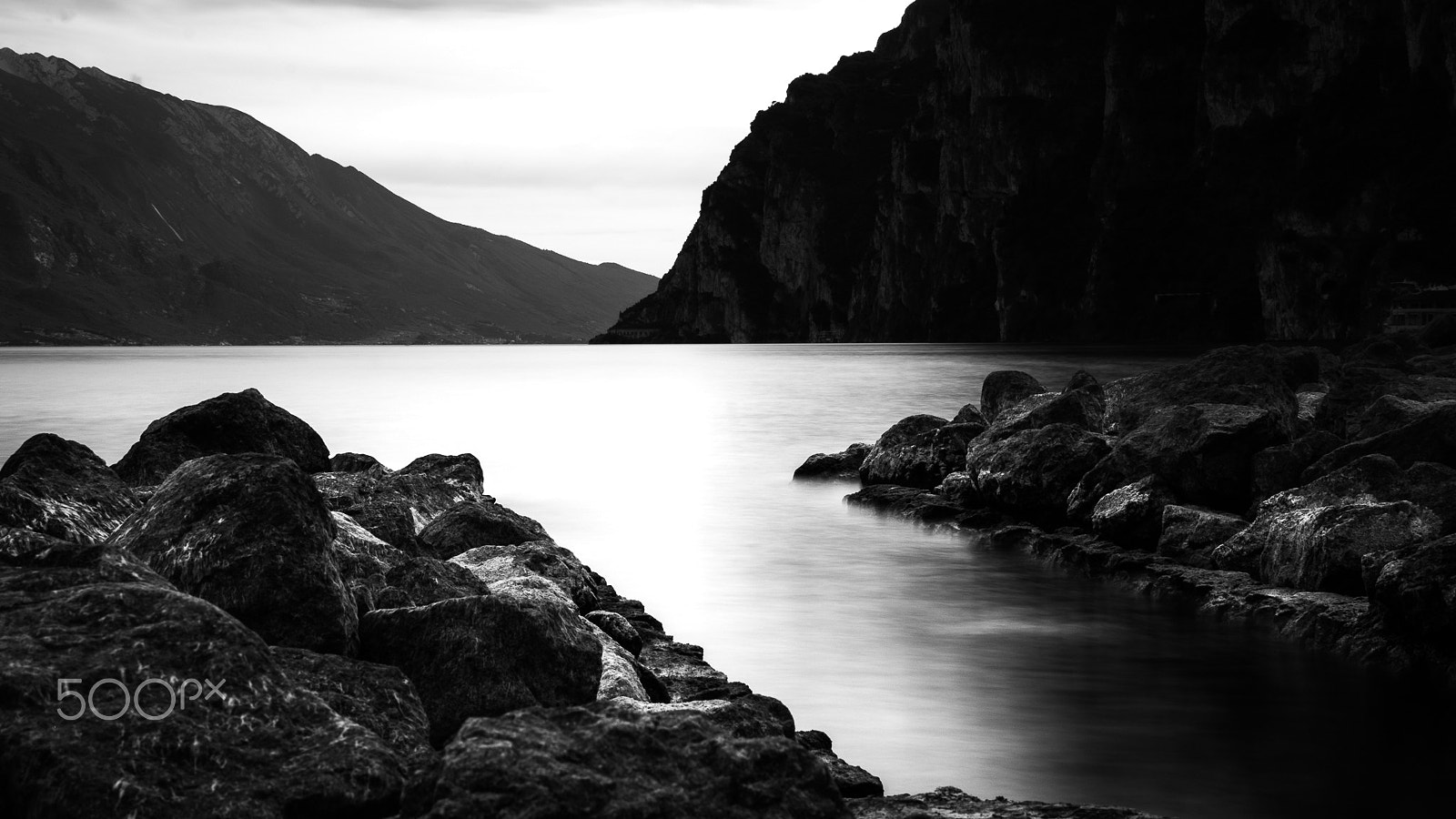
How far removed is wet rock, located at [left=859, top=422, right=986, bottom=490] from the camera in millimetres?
26109

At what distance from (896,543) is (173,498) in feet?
46.4

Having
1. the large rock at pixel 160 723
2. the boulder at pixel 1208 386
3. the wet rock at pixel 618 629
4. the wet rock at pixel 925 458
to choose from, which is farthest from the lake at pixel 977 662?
the boulder at pixel 1208 386

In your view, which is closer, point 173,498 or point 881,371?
point 173,498

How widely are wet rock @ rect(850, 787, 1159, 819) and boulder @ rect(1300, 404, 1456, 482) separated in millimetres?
11090

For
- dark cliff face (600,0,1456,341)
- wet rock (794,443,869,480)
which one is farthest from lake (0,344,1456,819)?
dark cliff face (600,0,1456,341)

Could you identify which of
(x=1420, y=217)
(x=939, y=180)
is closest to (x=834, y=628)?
(x=1420, y=217)

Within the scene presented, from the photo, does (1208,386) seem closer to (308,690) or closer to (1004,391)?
(1004,391)

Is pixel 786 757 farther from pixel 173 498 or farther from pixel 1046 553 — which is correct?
pixel 1046 553

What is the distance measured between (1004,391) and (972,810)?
23.9m

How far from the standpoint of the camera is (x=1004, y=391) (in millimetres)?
30734

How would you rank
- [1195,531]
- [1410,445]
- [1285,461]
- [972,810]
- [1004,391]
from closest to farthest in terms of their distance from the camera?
[972,810] → [1195,531] → [1410,445] → [1285,461] → [1004,391]

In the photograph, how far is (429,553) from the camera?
12820 mm

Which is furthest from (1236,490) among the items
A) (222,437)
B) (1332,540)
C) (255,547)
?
(255,547)

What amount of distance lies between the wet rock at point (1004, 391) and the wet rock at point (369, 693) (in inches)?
951
